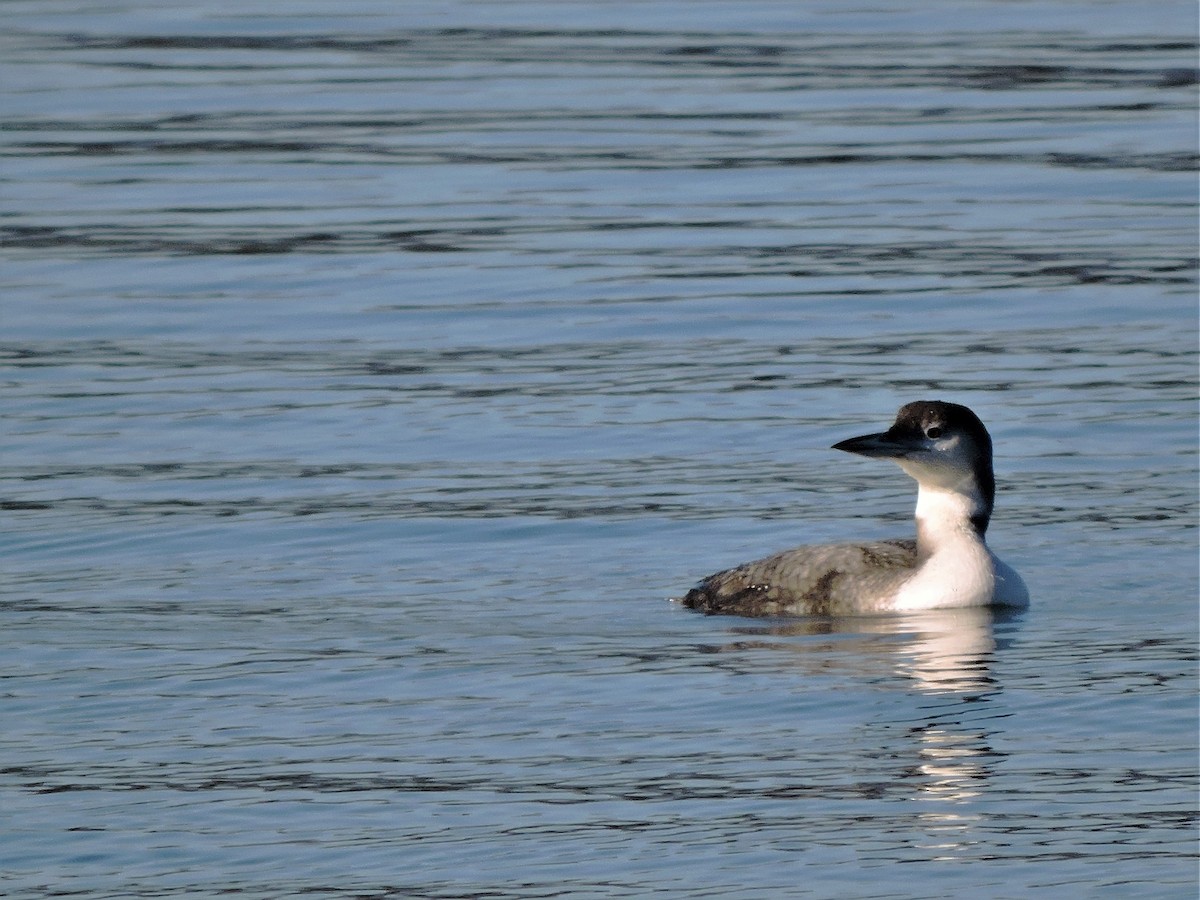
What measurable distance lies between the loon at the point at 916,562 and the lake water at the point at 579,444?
0.21m

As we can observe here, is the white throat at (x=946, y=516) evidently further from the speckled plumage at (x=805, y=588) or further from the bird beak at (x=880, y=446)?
the bird beak at (x=880, y=446)

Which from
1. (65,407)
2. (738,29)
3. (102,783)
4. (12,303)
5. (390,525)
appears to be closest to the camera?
(102,783)

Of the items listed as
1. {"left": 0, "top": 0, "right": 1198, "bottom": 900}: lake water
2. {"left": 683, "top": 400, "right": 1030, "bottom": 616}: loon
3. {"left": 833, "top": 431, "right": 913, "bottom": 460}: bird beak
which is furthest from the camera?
{"left": 833, "top": 431, "right": 913, "bottom": 460}: bird beak

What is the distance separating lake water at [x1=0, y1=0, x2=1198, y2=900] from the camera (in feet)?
27.4

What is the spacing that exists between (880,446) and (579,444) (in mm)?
3025

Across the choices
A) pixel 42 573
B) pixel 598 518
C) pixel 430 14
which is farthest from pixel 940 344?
pixel 430 14

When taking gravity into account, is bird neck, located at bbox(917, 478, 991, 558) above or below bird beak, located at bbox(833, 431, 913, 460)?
below

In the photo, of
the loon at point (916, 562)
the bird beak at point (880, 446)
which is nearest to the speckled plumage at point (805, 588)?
the loon at point (916, 562)

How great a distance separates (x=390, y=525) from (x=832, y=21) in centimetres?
1641

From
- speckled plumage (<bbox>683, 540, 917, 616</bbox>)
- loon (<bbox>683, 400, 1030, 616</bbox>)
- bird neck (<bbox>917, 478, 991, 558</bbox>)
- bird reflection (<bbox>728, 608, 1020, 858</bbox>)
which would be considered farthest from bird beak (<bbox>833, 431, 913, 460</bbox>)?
bird reflection (<bbox>728, 608, 1020, 858</bbox>)

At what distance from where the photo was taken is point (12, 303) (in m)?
17.6

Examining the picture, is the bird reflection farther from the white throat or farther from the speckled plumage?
the white throat

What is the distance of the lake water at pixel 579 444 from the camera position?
27.4ft

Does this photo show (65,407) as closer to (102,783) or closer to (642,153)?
(102,783)
